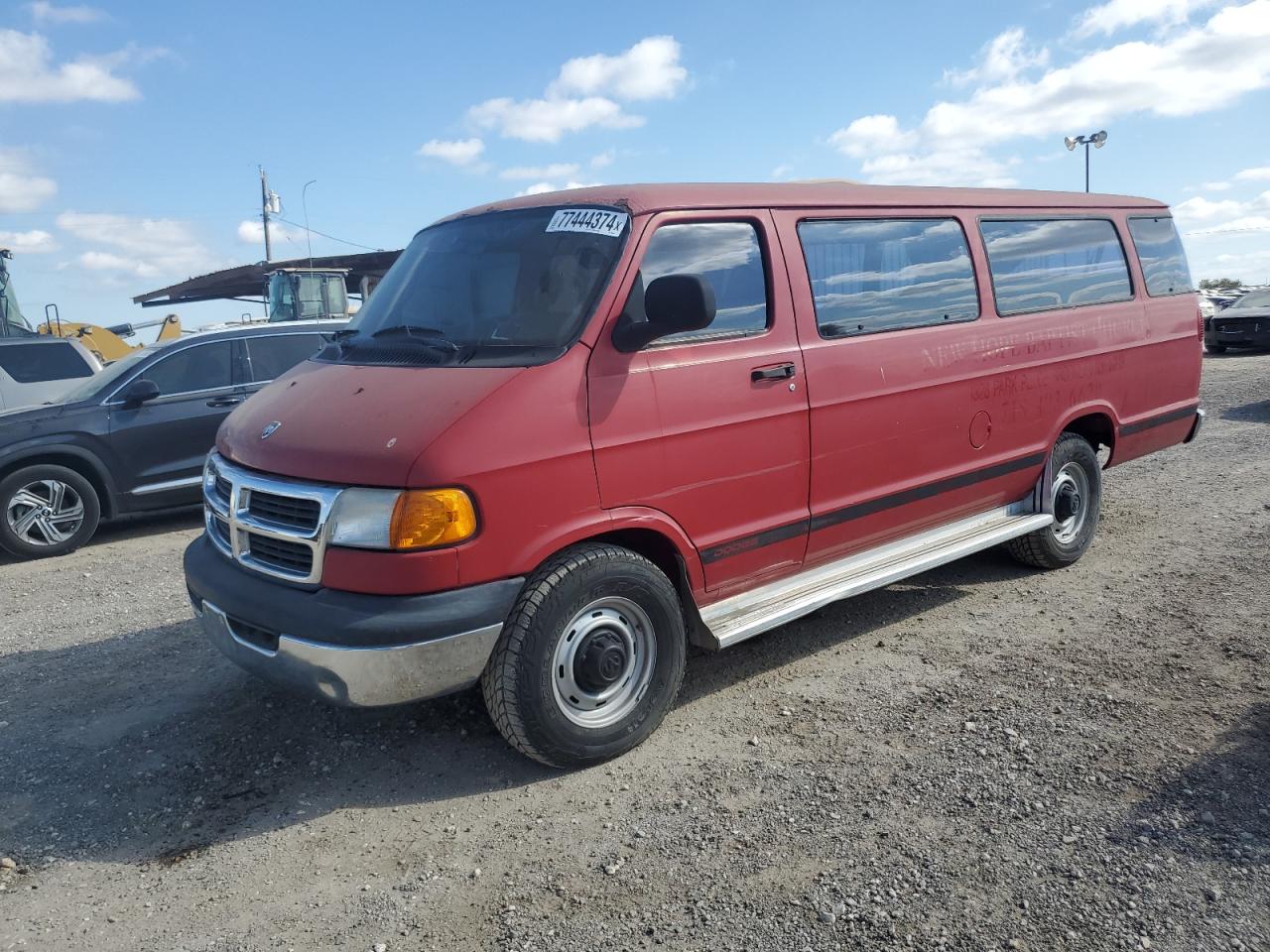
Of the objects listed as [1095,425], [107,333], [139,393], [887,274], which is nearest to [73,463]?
[139,393]

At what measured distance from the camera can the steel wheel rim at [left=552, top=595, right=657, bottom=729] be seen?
3592 mm

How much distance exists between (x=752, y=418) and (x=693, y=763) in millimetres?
1407

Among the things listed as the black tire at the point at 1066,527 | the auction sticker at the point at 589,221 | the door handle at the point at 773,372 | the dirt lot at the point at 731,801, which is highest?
the auction sticker at the point at 589,221

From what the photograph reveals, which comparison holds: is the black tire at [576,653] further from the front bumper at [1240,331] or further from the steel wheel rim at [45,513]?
the front bumper at [1240,331]

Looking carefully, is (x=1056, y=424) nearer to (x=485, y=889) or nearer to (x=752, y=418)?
(x=752, y=418)

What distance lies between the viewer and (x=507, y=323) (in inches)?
151

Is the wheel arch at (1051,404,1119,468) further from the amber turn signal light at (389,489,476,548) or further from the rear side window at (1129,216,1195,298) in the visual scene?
the amber turn signal light at (389,489,476,548)

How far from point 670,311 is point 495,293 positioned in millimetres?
823

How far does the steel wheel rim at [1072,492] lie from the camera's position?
583cm

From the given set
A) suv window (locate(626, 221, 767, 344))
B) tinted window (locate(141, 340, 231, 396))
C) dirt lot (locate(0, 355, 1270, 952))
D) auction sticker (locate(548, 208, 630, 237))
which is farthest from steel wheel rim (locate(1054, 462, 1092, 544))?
tinted window (locate(141, 340, 231, 396))

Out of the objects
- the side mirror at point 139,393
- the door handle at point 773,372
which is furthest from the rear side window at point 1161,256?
the side mirror at point 139,393

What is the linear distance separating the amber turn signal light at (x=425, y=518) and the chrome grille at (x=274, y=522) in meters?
0.27

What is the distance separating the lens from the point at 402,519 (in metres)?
3.23

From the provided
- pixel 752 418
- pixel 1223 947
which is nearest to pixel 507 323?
pixel 752 418
